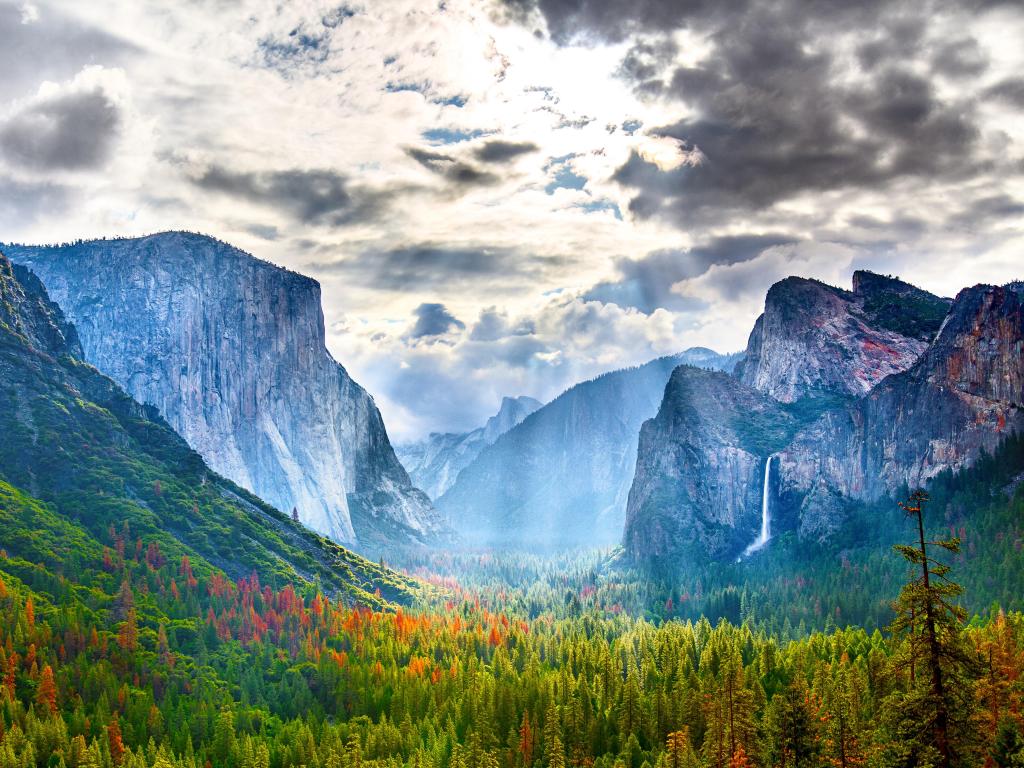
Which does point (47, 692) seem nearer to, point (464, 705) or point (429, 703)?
point (429, 703)

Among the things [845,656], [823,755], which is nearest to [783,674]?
[845,656]

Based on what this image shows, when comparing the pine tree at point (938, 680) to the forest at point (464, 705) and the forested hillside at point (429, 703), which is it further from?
the forested hillside at point (429, 703)

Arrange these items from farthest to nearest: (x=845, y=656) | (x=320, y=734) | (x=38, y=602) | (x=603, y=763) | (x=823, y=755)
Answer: (x=38, y=602)
(x=320, y=734)
(x=845, y=656)
(x=603, y=763)
(x=823, y=755)

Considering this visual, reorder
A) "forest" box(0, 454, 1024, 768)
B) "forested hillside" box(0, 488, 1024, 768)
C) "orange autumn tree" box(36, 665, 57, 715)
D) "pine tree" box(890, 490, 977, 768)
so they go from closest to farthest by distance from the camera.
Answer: "pine tree" box(890, 490, 977, 768) → "forest" box(0, 454, 1024, 768) → "forested hillside" box(0, 488, 1024, 768) → "orange autumn tree" box(36, 665, 57, 715)

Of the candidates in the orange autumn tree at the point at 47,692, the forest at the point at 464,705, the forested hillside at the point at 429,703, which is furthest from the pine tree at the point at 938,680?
the orange autumn tree at the point at 47,692

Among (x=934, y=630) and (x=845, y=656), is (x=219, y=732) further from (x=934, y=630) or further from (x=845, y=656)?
(x=934, y=630)

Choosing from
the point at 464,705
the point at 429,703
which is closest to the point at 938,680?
the point at 464,705

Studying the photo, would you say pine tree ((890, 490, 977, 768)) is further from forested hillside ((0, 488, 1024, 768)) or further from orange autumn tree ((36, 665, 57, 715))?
orange autumn tree ((36, 665, 57, 715))

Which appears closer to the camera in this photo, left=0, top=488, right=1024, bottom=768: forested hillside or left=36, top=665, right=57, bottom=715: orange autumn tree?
left=0, top=488, right=1024, bottom=768: forested hillside

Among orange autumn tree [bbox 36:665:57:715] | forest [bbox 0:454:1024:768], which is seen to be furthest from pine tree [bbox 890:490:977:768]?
orange autumn tree [bbox 36:665:57:715]

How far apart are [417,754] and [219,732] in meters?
40.9

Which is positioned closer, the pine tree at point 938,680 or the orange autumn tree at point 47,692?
the pine tree at point 938,680

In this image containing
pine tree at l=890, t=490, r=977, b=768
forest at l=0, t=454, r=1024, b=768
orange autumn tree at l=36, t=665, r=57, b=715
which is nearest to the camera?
pine tree at l=890, t=490, r=977, b=768

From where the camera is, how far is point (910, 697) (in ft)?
172
